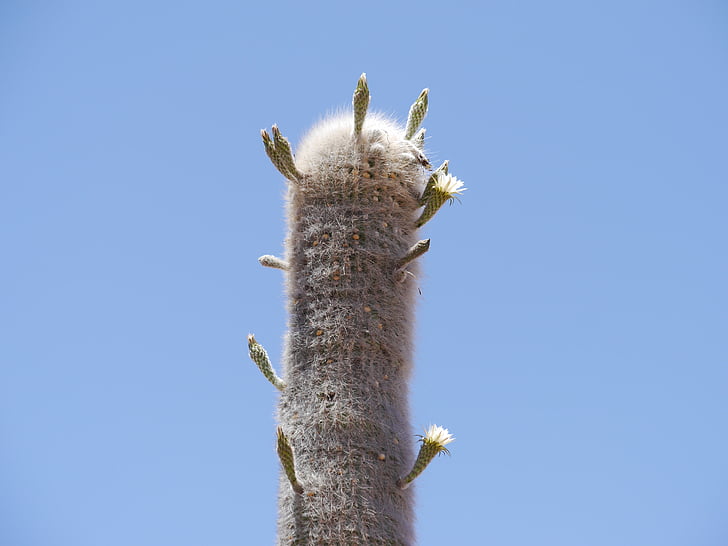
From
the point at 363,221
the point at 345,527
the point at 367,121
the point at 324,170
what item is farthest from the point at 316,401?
the point at 367,121

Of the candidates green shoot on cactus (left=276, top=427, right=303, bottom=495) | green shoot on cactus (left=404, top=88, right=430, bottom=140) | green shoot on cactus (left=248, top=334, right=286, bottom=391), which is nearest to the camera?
green shoot on cactus (left=276, top=427, right=303, bottom=495)

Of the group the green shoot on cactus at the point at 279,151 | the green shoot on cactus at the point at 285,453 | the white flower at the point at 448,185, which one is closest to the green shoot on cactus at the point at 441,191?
the white flower at the point at 448,185

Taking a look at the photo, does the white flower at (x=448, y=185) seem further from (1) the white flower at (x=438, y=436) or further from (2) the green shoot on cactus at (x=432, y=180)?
(1) the white flower at (x=438, y=436)

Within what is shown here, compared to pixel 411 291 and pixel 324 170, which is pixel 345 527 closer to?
pixel 411 291

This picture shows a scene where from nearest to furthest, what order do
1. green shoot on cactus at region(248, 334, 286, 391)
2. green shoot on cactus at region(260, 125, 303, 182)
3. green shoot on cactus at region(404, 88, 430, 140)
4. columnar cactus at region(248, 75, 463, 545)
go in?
columnar cactus at region(248, 75, 463, 545) → green shoot on cactus at region(248, 334, 286, 391) → green shoot on cactus at region(260, 125, 303, 182) → green shoot on cactus at region(404, 88, 430, 140)

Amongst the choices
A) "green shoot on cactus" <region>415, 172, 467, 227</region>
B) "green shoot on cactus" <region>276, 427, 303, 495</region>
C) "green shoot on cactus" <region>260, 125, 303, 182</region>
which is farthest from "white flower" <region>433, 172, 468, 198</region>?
"green shoot on cactus" <region>276, 427, 303, 495</region>

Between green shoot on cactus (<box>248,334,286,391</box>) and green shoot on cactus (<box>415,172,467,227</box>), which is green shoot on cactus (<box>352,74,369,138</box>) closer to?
green shoot on cactus (<box>415,172,467,227</box>)

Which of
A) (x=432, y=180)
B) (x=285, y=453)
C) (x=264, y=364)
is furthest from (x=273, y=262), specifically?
(x=285, y=453)

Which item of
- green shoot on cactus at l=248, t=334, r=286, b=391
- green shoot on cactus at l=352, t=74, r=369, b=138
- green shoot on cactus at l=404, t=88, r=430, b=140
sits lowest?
green shoot on cactus at l=248, t=334, r=286, b=391
